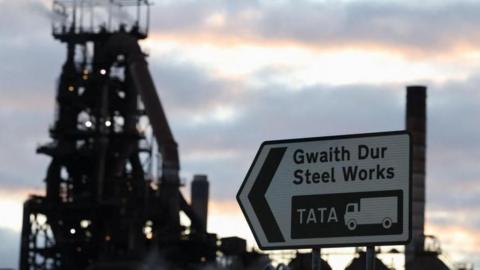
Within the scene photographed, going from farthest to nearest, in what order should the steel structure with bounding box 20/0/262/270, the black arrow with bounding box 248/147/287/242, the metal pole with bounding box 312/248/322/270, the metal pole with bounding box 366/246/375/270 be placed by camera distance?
the steel structure with bounding box 20/0/262/270, the black arrow with bounding box 248/147/287/242, the metal pole with bounding box 312/248/322/270, the metal pole with bounding box 366/246/375/270

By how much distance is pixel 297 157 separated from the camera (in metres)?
7.37

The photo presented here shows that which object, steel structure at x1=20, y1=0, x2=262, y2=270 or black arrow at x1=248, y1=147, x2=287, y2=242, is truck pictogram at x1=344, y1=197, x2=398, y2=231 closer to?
black arrow at x1=248, y1=147, x2=287, y2=242

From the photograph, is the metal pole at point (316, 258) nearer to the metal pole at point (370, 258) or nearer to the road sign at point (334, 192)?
the road sign at point (334, 192)

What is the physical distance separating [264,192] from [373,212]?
63cm

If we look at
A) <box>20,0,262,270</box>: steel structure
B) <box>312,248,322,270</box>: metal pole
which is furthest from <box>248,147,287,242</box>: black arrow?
<box>20,0,262,270</box>: steel structure

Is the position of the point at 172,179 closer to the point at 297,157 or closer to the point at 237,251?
the point at 237,251

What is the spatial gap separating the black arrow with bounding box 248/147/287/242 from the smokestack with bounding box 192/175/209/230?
10007cm

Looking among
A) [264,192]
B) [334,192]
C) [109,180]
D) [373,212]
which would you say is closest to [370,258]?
[373,212]

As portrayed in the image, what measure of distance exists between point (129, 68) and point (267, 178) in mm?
83789


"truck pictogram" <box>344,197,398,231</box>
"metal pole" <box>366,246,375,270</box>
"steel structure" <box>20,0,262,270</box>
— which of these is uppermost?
"steel structure" <box>20,0,262,270</box>

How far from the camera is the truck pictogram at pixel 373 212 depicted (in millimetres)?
7070

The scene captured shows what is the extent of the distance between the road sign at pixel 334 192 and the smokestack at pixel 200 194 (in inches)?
3943

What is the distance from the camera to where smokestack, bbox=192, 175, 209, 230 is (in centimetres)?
11162

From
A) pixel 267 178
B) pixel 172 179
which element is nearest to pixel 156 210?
pixel 172 179
